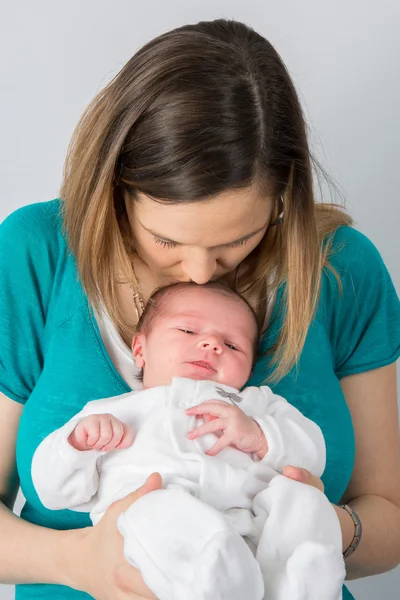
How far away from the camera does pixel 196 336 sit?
5.78ft

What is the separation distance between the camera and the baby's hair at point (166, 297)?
1.84 meters

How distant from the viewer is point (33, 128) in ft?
8.59

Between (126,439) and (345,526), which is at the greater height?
(126,439)

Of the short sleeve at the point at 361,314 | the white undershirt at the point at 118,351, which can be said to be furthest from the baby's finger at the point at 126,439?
the short sleeve at the point at 361,314

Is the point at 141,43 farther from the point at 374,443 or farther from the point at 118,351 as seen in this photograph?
the point at 374,443

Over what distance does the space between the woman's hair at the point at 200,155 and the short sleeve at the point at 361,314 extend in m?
0.11

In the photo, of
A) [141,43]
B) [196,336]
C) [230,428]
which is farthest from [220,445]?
[141,43]

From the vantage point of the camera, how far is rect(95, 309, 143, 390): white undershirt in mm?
1861

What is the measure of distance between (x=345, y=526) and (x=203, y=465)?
0.37 m

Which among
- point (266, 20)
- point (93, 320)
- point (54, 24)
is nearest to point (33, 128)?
point (54, 24)

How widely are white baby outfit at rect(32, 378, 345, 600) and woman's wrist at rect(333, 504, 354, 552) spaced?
0.10 metres

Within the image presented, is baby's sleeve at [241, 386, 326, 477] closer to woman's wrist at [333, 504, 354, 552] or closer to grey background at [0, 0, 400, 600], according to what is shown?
woman's wrist at [333, 504, 354, 552]

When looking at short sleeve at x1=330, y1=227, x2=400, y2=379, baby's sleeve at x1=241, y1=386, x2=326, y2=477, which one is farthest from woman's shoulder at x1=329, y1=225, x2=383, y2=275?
baby's sleeve at x1=241, y1=386, x2=326, y2=477

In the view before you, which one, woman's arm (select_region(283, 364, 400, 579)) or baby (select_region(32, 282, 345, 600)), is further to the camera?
woman's arm (select_region(283, 364, 400, 579))
